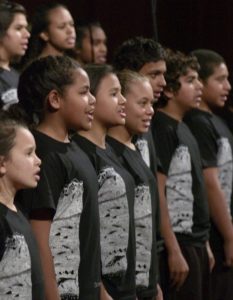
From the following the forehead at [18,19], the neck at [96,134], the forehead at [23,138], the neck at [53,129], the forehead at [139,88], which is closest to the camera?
the forehead at [23,138]

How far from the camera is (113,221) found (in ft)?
9.45

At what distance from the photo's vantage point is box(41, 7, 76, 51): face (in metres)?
4.14

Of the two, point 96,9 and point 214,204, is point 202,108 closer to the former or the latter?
point 214,204

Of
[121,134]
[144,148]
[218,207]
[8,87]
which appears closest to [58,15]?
[8,87]

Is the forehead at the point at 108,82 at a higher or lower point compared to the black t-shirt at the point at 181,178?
higher

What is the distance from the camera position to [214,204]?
12.6 feet

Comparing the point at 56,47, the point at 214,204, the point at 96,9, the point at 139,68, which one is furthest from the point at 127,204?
the point at 96,9

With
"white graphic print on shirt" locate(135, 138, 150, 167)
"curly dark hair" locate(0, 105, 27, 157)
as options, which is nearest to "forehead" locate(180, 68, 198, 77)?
"white graphic print on shirt" locate(135, 138, 150, 167)

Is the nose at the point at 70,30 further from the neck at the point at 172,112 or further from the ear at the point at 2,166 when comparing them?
the ear at the point at 2,166

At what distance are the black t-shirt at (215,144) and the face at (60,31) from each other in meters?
0.56

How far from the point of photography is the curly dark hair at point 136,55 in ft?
11.4

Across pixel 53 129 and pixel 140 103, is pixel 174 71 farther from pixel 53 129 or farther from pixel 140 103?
pixel 53 129

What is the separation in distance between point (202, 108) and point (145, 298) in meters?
1.11

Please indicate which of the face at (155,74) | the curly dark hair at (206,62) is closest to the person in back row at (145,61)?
the face at (155,74)
